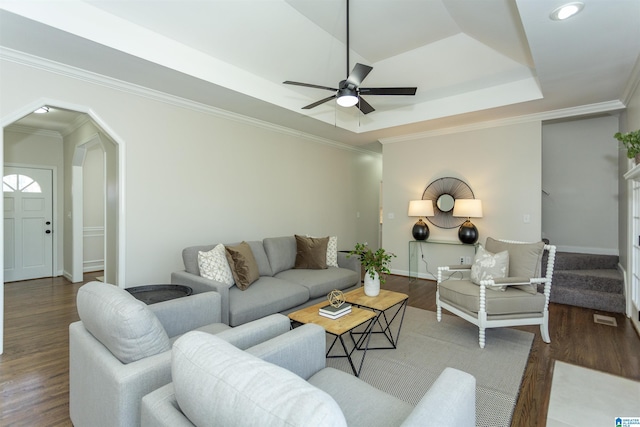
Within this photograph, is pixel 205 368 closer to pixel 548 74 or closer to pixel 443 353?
pixel 443 353

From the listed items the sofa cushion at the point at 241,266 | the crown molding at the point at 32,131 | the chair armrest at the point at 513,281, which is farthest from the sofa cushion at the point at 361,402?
the crown molding at the point at 32,131

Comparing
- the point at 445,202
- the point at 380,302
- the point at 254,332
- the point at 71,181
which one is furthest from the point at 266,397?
the point at 71,181

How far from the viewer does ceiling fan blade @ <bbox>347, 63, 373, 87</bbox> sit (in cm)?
257

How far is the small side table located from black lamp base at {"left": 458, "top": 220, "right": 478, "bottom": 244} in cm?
403

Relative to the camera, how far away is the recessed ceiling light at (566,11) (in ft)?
6.90

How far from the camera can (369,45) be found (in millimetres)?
3578

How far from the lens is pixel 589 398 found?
2.12 meters

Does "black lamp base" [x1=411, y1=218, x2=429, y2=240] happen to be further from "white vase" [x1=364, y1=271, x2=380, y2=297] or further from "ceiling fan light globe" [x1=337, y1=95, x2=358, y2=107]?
"ceiling fan light globe" [x1=337, y1=95, x2=358, y2=107]

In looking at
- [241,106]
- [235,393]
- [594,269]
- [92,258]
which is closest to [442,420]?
[235,393]

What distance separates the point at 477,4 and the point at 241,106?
2.82 metres

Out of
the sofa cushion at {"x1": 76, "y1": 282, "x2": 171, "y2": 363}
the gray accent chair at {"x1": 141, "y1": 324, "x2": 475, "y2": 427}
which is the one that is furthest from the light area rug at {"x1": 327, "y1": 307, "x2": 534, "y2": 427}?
the sofa cushion at {"x1": 76, "y1": 282, "x2": 171, "y2": 363}

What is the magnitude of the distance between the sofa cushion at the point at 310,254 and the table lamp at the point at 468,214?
88.4 inches

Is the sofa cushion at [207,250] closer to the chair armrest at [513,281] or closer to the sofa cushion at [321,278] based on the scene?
the sofa cushion at [321,278]

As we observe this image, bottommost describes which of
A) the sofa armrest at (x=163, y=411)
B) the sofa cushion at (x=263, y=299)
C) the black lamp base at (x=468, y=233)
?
the sofa cushion at (x=263, y=299)
